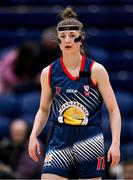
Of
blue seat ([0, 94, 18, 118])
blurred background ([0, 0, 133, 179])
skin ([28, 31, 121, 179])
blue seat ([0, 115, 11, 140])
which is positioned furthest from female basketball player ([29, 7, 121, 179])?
blue seat ([0, 94, 18, 118])

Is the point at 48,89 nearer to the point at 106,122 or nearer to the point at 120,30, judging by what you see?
the point at 106,122

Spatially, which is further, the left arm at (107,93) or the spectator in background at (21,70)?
the spectator in background at (21,70)

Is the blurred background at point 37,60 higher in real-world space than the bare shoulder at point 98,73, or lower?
higher

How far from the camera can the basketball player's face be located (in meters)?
4.12

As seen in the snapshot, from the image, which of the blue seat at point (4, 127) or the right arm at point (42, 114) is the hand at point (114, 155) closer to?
the right arm at point (42, 114)

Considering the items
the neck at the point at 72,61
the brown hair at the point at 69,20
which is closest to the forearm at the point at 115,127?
the neck at the point at 72,61

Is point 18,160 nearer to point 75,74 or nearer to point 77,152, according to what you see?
point 77,152

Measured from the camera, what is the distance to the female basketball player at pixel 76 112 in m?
4.11

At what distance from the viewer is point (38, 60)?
8125 mm

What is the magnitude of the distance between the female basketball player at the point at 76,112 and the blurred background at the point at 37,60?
4.66 ft

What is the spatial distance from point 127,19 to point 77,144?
18.4 ft

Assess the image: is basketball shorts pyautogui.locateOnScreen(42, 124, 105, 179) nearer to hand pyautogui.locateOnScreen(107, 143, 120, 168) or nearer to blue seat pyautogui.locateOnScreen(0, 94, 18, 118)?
hand pyautogui.locateOnScreen(107, 143, 120, 168)

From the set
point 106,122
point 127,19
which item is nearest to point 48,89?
point 106,122

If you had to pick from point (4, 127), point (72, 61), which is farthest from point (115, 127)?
point (4, 127)
